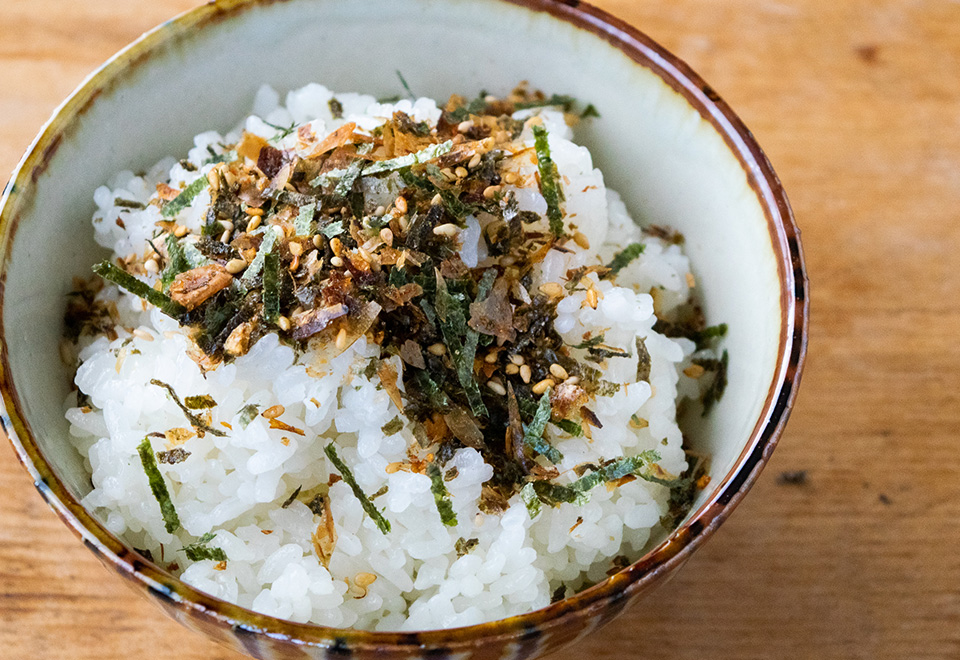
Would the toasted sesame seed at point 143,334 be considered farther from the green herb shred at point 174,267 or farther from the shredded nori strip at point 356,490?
the shredded nori strip at point 356,490

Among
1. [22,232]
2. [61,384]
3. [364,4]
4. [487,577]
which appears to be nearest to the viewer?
[487,577]

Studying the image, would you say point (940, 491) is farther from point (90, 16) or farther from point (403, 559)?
point (90, 16)

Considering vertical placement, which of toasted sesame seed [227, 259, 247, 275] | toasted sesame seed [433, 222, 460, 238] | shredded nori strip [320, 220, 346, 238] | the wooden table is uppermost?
shredded nori strip [320, 220, 346, 238]

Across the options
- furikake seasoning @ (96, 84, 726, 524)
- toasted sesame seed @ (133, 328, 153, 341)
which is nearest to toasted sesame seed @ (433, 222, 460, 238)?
furikake seasoning @ (96, 84, 726, 524)

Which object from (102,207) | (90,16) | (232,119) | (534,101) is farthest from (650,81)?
(90,16)

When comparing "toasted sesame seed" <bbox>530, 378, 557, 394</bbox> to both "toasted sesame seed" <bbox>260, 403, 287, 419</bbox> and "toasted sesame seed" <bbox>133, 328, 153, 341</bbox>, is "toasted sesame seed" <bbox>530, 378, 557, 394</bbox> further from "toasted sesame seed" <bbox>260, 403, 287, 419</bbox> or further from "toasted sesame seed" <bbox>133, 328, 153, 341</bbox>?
"toasted sesame seed" <bbox>133, 328, 153, 341</bbox>

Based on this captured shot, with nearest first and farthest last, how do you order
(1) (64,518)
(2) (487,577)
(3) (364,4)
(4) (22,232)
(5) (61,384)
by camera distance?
(1) (64,518)
(2) (487,577)
(4) (22,232)
(5) (61,384)
(3) (364,4)
